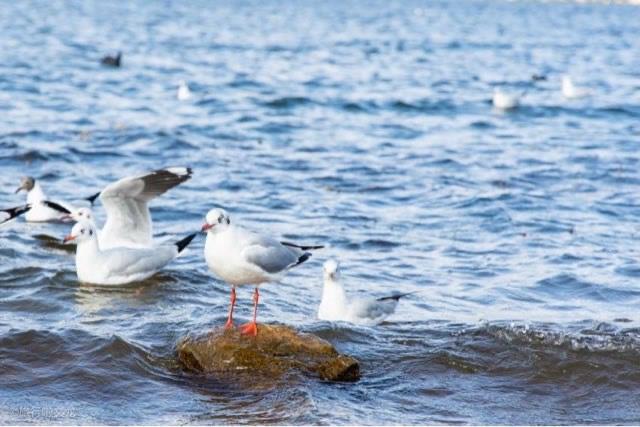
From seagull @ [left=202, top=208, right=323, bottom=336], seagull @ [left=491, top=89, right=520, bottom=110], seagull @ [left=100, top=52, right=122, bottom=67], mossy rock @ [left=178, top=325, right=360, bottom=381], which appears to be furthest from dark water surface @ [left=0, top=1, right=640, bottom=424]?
seagull @ [left=202, top=208, right=323, bottom=336]

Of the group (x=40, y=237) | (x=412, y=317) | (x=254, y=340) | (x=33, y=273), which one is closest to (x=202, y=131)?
(x=40, y=237)

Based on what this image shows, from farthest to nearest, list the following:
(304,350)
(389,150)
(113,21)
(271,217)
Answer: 1. (113,21)
2. (389,150)
3. (271,217)
4. (304,350)

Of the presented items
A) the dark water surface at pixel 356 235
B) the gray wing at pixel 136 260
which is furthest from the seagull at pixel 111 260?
the dark water surface at pixel 356 235

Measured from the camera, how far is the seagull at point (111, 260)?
9.22 m

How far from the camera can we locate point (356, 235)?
1114 centimetres

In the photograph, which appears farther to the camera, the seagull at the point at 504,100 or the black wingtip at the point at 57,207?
the seagull at the point at 504,100

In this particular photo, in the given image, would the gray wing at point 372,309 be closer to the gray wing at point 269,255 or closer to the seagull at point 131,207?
the gray wing at point 269,255

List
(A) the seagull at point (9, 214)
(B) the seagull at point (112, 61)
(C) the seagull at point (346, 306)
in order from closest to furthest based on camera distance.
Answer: (C) the seagull at point (346, 306), (A) the seagull at point (9, 214), (B) the seagull at point (112, 61)

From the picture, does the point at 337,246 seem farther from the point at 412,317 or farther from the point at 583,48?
the point at 583,48

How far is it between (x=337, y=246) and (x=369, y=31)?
4062 centimetres

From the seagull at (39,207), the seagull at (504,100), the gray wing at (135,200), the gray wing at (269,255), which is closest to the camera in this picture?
the gray wing at (269,255)

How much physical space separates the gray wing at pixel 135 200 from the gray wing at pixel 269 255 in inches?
61.0

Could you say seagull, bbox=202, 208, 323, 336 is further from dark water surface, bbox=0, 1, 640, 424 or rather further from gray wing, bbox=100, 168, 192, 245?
gray wing, bbox=100, 168, 192, 245

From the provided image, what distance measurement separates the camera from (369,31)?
50.4 metres
